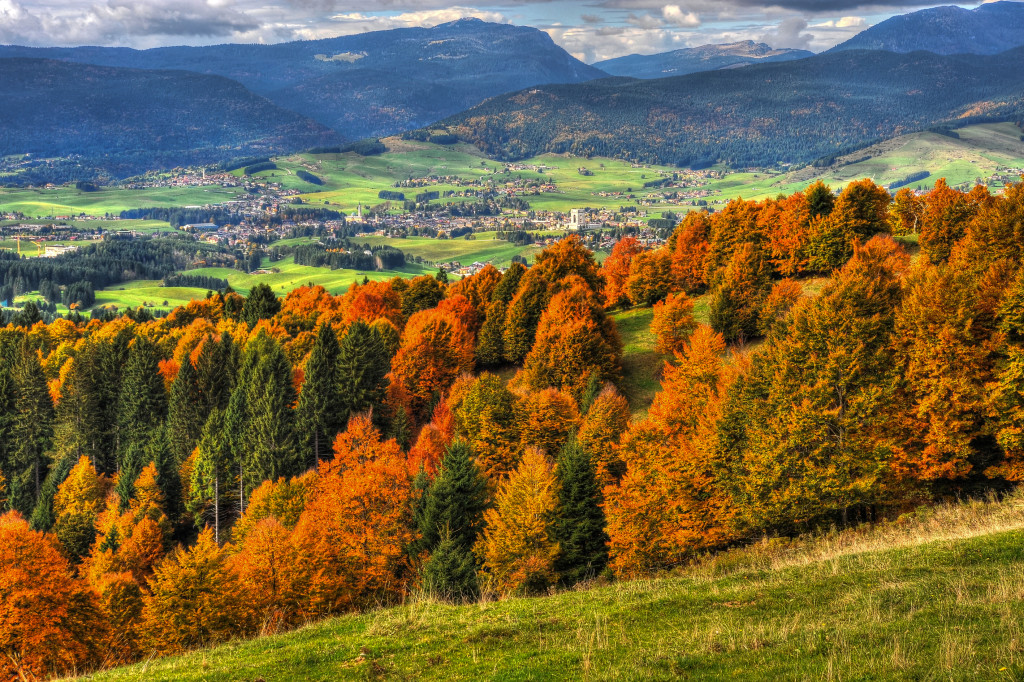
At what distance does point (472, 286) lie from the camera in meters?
110

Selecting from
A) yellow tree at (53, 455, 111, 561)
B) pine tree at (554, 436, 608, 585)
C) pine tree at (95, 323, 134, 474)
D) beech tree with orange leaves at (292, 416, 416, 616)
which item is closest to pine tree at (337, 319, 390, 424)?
beech tree with orange leaves at (292, 416, 416, 616)

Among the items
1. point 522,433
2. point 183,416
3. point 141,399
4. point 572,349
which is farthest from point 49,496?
point 572,349

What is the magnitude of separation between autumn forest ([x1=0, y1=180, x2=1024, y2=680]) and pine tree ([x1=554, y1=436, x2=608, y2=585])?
208 mm

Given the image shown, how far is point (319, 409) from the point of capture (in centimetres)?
8006

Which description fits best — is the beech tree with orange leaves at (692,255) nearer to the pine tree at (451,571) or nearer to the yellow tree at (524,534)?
the yellow tree at (524,534)

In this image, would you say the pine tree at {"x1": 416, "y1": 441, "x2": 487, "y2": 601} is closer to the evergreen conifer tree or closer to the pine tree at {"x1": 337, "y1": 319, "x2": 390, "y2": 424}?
the pine tree at {"x1": 337, "y1": 319, "x2": 390, "y2": 424}

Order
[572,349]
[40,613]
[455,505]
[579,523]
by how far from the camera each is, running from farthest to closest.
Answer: [572,349], [455,505], [579,523], [40,613]

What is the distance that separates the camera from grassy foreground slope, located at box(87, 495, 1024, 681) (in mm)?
15750

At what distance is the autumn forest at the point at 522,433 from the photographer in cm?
4262

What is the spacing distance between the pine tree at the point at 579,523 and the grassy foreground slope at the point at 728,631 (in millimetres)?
22472

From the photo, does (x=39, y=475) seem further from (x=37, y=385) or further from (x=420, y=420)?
(x=420, y=420)

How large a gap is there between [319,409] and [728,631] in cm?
6721

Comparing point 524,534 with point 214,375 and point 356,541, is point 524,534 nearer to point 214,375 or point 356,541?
point 356,541

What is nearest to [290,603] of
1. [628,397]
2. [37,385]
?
[628,397]
